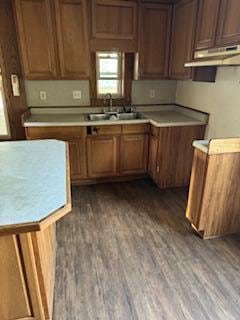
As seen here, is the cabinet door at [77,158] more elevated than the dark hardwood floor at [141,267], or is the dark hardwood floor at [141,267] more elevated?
the cabinet door at [77,158]

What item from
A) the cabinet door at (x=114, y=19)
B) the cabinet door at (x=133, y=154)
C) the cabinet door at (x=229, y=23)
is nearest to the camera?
the cabinet door at (x=229, y=23)

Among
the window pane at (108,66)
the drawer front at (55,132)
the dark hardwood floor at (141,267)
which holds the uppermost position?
the window pane at (108,66)

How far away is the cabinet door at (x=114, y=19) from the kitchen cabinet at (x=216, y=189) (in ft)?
5.79

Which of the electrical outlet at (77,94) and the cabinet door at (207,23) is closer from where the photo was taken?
the cabinet door at (207,23)

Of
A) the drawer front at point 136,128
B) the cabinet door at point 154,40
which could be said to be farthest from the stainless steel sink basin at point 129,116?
the cabinet door at point 154,40

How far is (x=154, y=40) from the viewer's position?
3.00m

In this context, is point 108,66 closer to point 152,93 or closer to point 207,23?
point 152,93

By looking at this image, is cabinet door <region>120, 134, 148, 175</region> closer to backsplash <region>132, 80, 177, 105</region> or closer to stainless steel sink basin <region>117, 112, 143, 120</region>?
stainless steel sink basin <region>117, 112, 143, 120</region>

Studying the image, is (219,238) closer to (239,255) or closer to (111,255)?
(239,255)

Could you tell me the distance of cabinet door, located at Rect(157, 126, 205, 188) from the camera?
9.40ft

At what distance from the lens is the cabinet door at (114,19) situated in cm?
272

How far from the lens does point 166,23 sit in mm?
2955

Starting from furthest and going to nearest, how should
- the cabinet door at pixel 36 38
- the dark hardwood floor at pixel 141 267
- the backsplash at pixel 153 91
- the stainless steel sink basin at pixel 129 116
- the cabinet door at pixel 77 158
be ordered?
the backsplash at pixel 153 91 < the stainless steel sink basin at pixel 129 116 < the cabinet door at pixel 77 158 < the cabinet door at pixel 36 38 < the dark hardwood floor at pixel 141 267

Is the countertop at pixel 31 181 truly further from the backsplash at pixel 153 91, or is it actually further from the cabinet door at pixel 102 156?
the backsplash at pixel 153 91
